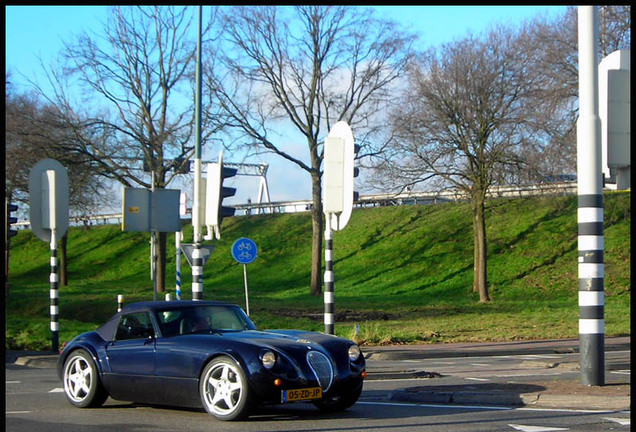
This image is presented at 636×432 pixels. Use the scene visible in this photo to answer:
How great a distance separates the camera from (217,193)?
1902cm

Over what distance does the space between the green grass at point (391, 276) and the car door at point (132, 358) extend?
12659 millimetres

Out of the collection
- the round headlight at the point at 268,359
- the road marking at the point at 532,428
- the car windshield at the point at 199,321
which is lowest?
the road marking at the point at 532,428

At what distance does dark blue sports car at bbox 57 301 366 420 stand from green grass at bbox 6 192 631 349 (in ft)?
41.1

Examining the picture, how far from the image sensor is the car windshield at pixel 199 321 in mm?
10312

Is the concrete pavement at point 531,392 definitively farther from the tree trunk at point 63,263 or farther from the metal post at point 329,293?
the tree trunk at point 63,263

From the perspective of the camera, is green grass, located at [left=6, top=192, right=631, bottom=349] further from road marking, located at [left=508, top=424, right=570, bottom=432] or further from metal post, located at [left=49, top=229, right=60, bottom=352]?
road marking, located at [left=508, top=424, right=570, bottom=432]

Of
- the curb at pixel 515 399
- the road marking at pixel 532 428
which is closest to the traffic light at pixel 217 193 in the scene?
the curb at pixel 515 399

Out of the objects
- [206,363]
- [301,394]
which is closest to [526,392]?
[301,394]

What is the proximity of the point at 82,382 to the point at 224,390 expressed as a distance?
92.2 inches

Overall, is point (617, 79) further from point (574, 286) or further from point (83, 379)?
point (574, 286)

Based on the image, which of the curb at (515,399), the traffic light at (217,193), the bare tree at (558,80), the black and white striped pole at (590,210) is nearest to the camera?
the curb at (515,399)

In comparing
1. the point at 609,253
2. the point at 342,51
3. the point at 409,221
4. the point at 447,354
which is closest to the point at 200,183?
the point at 447,354

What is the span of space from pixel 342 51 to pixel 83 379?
31145 mm

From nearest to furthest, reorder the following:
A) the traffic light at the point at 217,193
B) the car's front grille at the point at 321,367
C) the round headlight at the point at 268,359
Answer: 1. the round headlight at the point at 268,359
2. the car's front grille at the point at 321,367
3. the traffic light at the point at 217,193
